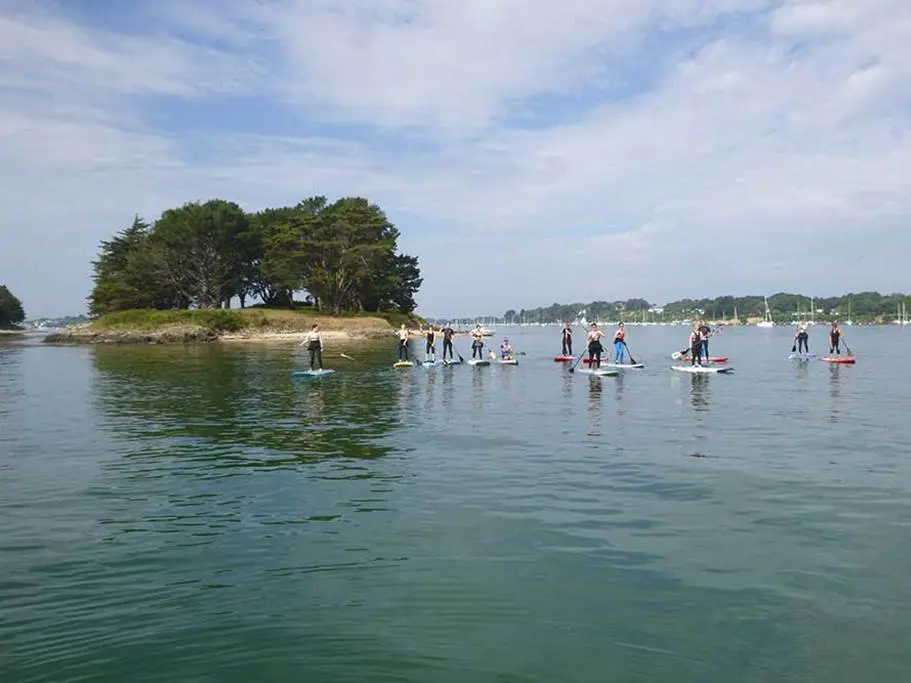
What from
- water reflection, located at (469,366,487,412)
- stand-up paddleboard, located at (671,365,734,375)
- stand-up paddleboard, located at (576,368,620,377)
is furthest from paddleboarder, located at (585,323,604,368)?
water reflection, located at (469,366,487,412)

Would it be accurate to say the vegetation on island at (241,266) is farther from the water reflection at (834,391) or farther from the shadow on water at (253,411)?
the water reflection at (834,391)

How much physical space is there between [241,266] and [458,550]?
107 metres

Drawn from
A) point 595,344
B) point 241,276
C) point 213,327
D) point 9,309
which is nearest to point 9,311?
point 9,309

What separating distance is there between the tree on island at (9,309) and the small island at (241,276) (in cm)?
6646

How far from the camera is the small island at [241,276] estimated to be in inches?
3824

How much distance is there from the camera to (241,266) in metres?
111

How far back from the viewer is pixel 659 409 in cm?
2470

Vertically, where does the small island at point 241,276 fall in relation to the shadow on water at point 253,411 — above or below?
above

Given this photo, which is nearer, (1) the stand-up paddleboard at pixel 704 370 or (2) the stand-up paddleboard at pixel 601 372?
(2) the stand-up paddleboard at pixel 601 372

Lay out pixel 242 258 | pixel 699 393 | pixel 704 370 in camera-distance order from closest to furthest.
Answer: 1. pixel 699 393
2. pixel 704 370
3. pixel 242 258

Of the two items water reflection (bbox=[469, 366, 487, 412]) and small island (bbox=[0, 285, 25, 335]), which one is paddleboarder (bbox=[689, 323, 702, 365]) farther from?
small island (bbox=[0, 285, 25, 335])

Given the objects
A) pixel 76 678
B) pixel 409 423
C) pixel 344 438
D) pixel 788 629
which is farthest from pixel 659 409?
pixel 76 678

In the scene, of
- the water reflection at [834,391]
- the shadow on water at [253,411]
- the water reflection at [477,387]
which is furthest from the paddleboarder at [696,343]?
the shadow on water at [253,411]

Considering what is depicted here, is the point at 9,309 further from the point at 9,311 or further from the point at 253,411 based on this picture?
the point at 253,411
